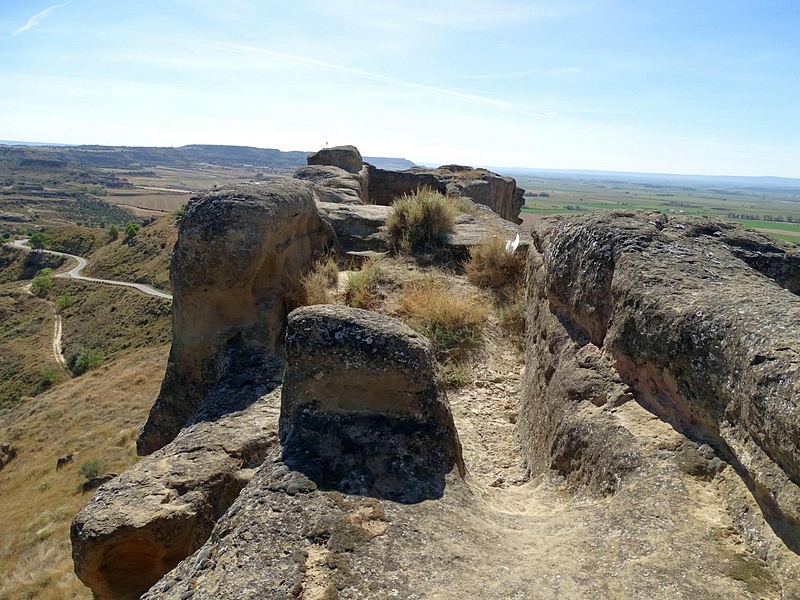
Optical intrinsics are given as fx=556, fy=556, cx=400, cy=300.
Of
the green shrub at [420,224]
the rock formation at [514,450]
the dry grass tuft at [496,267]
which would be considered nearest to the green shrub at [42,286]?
the green shrub at [420,224]

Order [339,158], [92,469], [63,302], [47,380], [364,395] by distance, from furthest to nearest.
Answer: [63,302] < [47,380] < [92,469] < [339,158] < [364,395]

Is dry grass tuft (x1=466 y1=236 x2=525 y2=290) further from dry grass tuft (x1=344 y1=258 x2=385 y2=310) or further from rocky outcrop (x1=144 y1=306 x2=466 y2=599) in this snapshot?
rocky outcrop (x1=144 y1=306 x2=466 y2=599)

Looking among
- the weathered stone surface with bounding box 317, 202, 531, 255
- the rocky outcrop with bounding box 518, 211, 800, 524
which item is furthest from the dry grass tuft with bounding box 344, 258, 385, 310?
the rocky outcrop with bounding box 518, 211, 800, 524

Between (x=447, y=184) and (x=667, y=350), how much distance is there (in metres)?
11.7

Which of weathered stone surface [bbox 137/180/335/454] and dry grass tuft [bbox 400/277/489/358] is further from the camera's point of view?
dry grass tuft [bbox 400/277/489/358]

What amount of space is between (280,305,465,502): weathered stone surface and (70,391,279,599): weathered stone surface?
76cm

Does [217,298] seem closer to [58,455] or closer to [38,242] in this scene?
[58,455]

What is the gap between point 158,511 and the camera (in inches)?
139

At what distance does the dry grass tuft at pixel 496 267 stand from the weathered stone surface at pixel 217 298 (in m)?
2.93

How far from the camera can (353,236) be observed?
A: 368 inches

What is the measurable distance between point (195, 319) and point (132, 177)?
207 m

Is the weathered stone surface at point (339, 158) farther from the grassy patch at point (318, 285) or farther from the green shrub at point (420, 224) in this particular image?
the grassy patch at point (318, 285)

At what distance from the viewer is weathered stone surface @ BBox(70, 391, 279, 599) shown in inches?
136

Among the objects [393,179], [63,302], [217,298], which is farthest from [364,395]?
[63,302]
